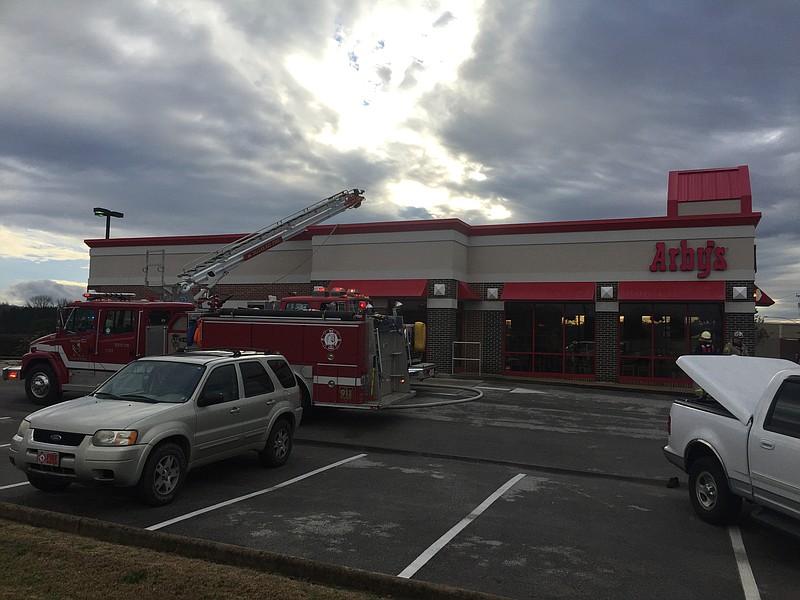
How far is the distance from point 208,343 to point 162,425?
22.1 feet

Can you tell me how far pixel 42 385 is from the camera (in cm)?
1388

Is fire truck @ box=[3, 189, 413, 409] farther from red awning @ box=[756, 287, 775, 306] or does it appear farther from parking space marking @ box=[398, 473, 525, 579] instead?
red awning @ box=[756, 287, 775, 306]

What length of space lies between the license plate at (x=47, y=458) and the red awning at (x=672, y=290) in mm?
19421

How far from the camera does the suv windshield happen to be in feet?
24.0

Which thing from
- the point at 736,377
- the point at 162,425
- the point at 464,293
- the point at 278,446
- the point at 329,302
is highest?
the point at 464,293

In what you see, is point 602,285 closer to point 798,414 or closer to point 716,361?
point 716,361

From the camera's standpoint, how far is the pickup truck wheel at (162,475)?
6418 mm

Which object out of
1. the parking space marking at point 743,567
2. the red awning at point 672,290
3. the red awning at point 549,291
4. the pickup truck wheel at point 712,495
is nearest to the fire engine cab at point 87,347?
the pickup truck wheel at point 712,495

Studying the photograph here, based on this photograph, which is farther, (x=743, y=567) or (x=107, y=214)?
(x=107, y=214)

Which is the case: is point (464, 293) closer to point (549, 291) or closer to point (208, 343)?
point (549, 291)

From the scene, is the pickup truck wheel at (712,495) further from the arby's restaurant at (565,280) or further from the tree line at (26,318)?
the tree line at (26,318)

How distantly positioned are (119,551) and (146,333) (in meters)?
9.83

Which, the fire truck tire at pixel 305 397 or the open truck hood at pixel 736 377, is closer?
the open truck hood at pixel 736 377

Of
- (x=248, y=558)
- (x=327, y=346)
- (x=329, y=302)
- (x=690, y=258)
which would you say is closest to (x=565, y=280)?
(x=690, y=258)
